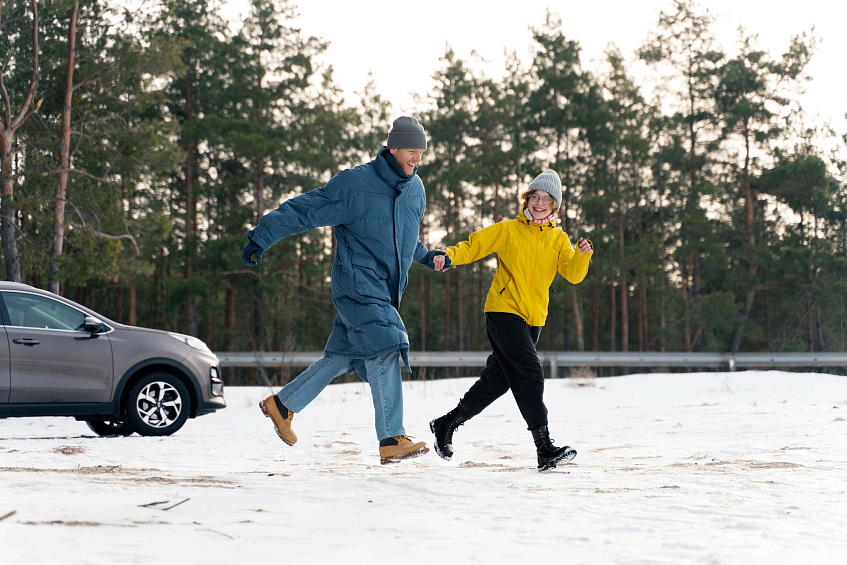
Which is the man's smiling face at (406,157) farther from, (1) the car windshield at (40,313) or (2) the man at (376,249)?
(1) the car windshield at (40,313)

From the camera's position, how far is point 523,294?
5613 mm

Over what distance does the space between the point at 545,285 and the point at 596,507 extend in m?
2.00

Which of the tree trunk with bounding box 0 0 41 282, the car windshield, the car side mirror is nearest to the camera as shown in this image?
the car windshield

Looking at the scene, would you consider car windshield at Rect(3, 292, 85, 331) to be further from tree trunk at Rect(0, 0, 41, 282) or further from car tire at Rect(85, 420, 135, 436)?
tree trunk at Rect(0, 0, 41, 282)

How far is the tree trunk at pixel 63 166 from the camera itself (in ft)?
61.0

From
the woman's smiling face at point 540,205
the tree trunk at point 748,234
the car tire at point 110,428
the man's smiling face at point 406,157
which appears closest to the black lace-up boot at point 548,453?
the woman's smiling face at point 540,205

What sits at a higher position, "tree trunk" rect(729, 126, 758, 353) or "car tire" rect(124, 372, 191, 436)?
"tree trunk" rect(729, 126, 758, 353)

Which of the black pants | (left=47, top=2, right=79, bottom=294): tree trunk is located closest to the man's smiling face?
the black pants

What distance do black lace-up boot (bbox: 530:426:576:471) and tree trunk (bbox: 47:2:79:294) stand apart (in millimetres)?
15136

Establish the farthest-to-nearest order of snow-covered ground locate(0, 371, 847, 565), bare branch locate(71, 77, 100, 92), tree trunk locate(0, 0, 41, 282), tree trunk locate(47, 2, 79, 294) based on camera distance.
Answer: bare branch locate(71, 77, 100, 92)
tree trunk locate(47, 2, 79, 294)
tree trunk locate(0, 0, 41, 282)
snow-covered ground locate(0, 371, 847, 565)

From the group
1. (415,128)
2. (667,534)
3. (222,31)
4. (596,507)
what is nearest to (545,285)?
(415,128)

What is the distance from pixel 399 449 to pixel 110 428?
4.41 metres

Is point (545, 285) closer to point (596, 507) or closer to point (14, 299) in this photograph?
point (596, 507)

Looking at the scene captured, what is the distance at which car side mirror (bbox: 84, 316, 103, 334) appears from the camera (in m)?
8.09
